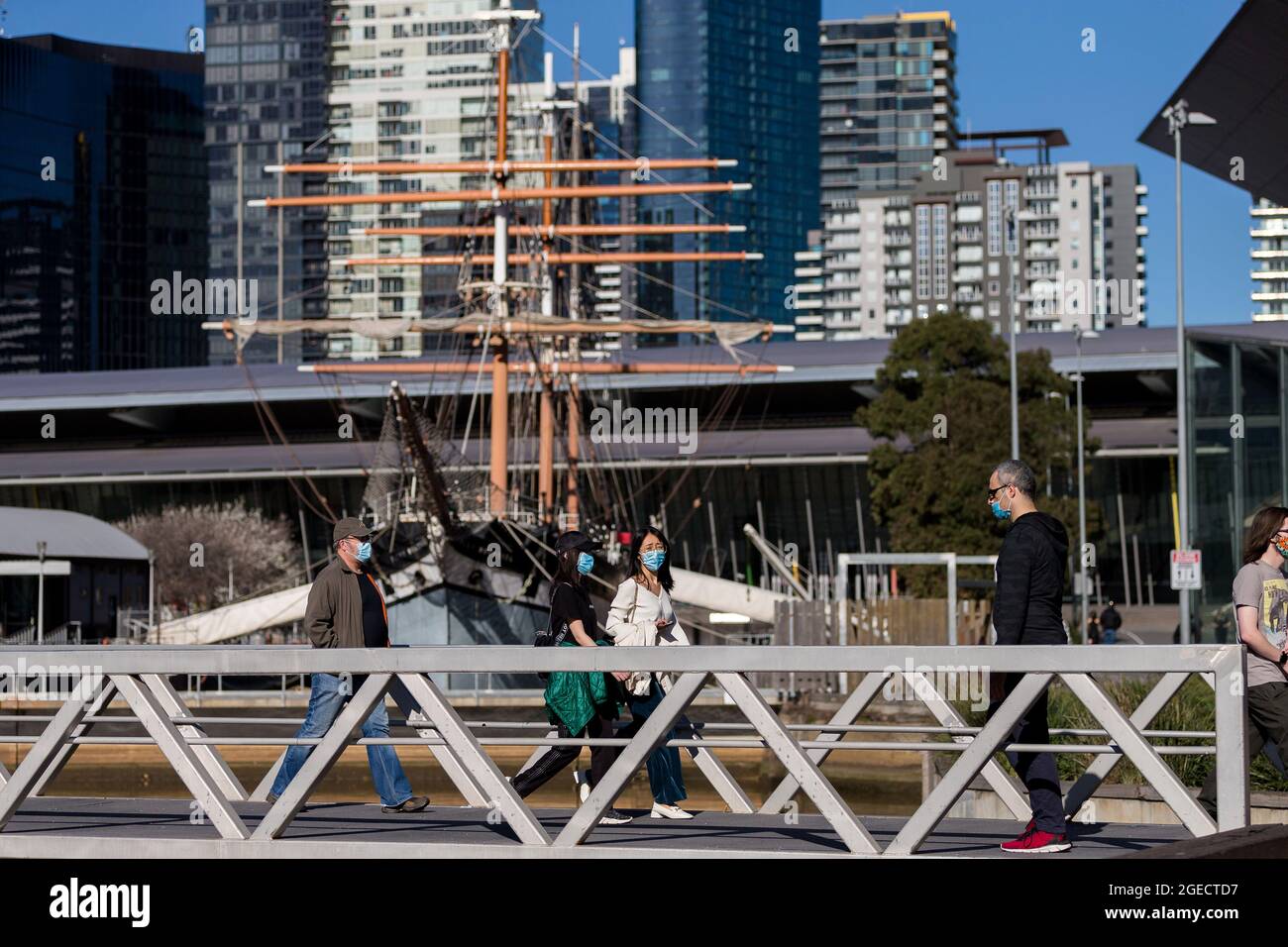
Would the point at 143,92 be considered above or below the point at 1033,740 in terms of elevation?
above

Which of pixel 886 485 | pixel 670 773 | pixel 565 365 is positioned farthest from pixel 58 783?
pixel 565 365

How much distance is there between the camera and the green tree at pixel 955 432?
51000 mm

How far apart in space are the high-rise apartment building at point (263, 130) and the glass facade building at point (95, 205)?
26.4 feet

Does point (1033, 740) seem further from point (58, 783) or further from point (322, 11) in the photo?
point (322, 11)

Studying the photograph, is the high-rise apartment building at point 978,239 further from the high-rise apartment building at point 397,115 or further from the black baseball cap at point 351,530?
the black baseball cap at point 351,530

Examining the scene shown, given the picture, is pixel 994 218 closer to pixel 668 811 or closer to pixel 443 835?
pixel 668 811

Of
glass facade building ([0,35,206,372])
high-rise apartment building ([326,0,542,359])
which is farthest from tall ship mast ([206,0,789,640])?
glass facade building ([0,35,206,372])

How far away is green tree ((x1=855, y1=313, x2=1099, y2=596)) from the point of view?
5100 centimetres

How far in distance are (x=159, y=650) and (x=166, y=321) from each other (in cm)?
17125

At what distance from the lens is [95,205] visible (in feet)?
586

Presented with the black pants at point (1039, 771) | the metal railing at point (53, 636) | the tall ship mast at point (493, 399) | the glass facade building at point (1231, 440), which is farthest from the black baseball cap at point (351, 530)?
the tall ship mast at point (493, 399)

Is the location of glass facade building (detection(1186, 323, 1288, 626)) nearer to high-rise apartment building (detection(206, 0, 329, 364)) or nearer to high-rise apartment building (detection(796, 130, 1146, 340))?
high-rise apartment building (detection(206, 0, 329, 364))

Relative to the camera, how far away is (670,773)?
1159cm
